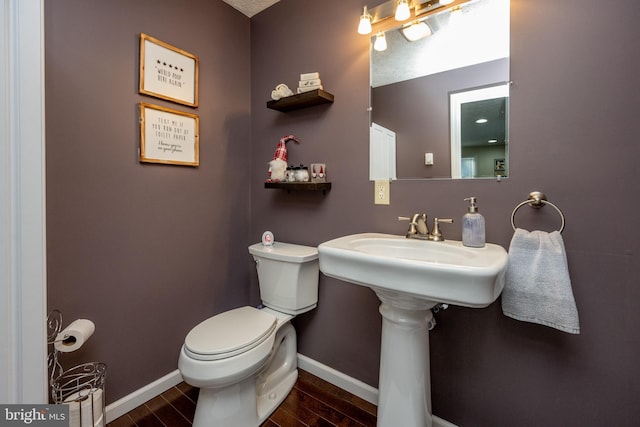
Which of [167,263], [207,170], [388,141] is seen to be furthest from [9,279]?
[388,141]

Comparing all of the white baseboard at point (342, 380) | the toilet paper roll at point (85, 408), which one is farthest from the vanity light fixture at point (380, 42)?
the toilet paper roll at point (85, 408)

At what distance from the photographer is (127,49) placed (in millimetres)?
1359

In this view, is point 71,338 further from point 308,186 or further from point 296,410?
point 308,186

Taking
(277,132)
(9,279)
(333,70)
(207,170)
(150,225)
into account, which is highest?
(333,70)

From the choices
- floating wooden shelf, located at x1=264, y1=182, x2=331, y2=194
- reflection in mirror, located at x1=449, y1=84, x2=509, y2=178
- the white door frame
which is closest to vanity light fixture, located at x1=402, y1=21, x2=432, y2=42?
reflection in mirror, located at x1=449, y1=84, x2=509, y2=178

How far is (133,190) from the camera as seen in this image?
1.41 metres

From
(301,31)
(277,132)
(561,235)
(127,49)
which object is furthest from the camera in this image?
(277,132)

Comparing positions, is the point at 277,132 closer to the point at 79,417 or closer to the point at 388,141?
the point at 388,141

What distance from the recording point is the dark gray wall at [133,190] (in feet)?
3.91

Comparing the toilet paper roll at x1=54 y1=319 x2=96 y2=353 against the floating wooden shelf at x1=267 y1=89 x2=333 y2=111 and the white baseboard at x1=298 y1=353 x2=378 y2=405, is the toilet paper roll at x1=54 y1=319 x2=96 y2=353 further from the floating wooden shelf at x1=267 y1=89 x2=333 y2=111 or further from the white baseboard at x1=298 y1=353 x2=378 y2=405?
the floating wooden shelf at x1=267 y1=89 x2=333 y2=111

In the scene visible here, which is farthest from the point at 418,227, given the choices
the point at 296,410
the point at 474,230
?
the point at 296,410

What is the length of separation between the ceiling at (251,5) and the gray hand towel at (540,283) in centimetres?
192

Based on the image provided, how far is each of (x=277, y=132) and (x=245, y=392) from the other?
4.73ft

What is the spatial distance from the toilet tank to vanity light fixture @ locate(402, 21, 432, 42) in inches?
46.0
